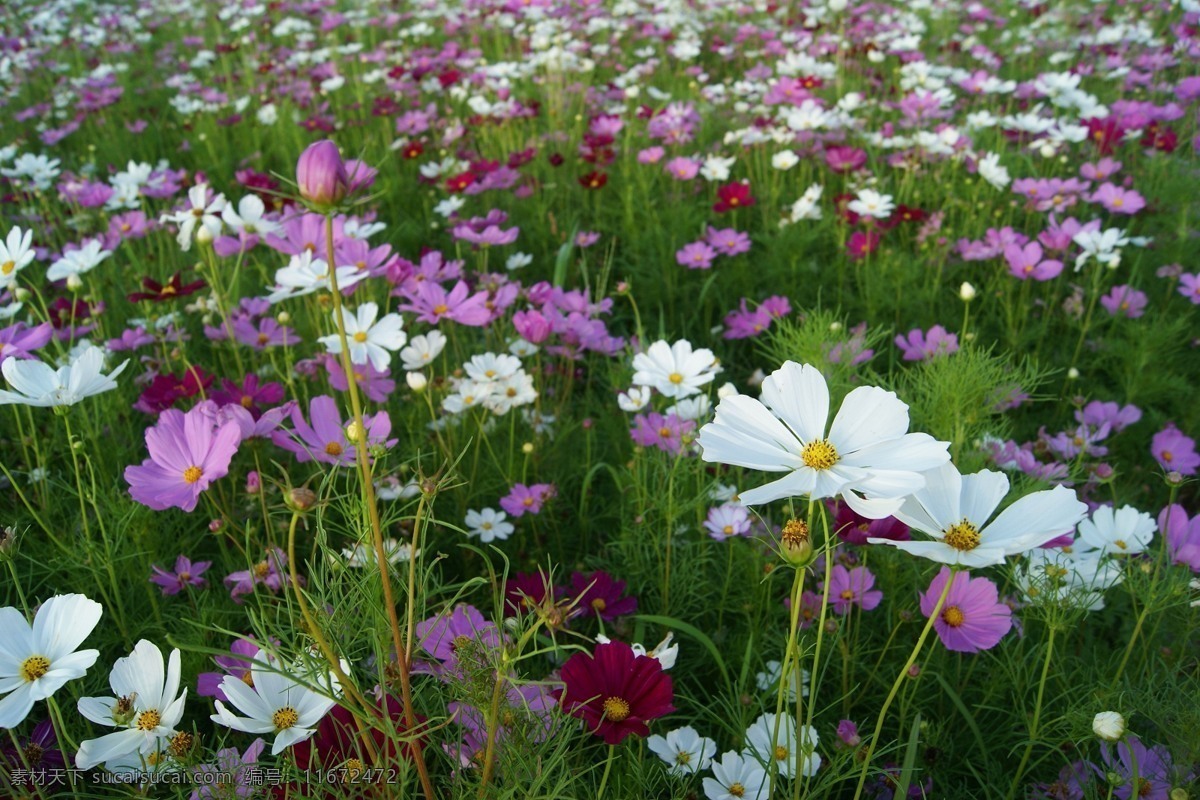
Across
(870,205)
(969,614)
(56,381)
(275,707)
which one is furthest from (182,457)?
(870,205)

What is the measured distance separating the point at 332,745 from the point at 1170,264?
221 cm

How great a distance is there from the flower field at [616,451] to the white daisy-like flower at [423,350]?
0.01 m

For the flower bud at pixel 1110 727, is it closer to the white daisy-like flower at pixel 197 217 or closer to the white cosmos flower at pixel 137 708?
the white cosmos flower at pixel 137 708

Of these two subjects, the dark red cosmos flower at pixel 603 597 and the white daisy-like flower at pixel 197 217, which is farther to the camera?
the white daisy-like flower at pixel 197 217

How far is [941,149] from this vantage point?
2.28 meters

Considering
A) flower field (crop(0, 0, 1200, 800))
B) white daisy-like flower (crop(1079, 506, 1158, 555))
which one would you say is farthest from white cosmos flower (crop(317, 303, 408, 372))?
white daisy-like flower (crop(1079, 506, 1158, 555))

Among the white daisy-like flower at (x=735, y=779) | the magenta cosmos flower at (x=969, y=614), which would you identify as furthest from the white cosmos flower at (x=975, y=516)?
the white daisy-like flower at (x=735, y=779)

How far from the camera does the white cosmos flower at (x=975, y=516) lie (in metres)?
0.60

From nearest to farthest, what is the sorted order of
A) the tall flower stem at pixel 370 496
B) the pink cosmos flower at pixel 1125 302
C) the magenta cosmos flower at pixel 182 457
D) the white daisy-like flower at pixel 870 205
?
the tall flower stem at pixel 370 496 → the magenta cosmos flower at pixel 182 457 → the pink cosmos flower at pixel 1125 302 → the white daisy-like flower at pixel 870 205

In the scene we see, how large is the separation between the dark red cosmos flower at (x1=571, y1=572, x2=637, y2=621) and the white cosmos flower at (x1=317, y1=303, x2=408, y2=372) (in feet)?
1.71

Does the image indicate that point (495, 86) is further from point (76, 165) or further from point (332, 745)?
point (332, 745)

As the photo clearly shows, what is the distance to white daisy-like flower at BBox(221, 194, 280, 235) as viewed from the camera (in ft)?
5.14

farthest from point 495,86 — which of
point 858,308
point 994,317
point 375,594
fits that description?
point 375,594

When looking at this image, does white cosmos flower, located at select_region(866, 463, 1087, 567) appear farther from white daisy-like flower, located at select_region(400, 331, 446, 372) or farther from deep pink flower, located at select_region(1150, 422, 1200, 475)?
deep pink flower, located at select_region(1150, 422, 1200, 475)
